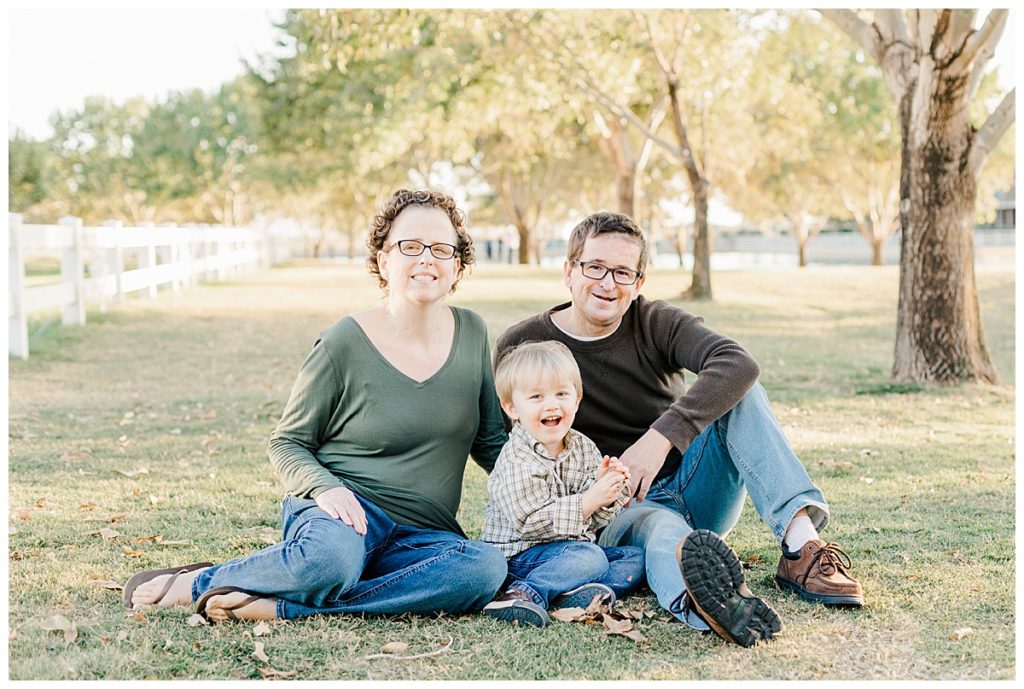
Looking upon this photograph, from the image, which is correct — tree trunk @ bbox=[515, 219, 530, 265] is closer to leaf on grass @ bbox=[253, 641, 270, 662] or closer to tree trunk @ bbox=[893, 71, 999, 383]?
tree trunk @ bbox=[893, 71, 999, 383]

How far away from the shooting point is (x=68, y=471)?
19.9ft

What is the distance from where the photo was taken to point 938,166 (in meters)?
9.27

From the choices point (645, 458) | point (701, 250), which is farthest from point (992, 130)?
point (701, 250)

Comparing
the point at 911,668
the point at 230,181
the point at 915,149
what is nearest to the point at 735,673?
the point at 911,668

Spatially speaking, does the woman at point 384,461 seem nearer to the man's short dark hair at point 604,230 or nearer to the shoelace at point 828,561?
the man's short dark hair at point 604,230

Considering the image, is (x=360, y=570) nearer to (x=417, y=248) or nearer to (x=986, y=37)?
(x=417, y=248)

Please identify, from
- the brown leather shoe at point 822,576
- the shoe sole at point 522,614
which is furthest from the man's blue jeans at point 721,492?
the shoe sole at point 522,614

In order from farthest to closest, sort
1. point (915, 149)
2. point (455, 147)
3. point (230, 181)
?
point (230, 181)
point (455, 147)
point (915, 149)

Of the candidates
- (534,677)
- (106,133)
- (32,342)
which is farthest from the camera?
(106,133)

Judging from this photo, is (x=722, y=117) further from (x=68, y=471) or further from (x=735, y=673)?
(x=735, y=673)

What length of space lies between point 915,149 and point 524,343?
21.3 ft

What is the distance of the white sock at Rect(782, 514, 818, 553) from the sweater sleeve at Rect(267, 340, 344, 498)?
63.7 inches

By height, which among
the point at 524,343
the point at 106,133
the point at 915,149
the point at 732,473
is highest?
the point at 106,133

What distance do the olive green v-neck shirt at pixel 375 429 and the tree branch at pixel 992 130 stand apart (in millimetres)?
6790
